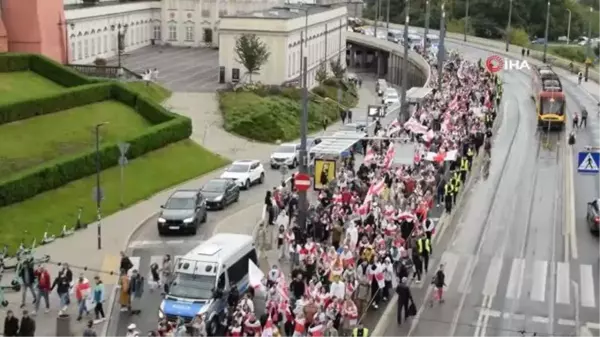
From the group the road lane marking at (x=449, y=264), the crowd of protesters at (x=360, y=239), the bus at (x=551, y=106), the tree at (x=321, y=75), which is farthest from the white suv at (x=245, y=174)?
the tree at (x=321, y=75)

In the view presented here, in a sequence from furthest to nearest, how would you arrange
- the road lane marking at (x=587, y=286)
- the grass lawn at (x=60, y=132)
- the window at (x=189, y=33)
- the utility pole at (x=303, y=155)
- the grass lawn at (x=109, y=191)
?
1. the window at (x=189, y=33)
2. the grass lawn at (x=60, y=132)
3. the grass lawn at (x=109, y=191)
4. the utility pole at (x=303, y=155)
5. the road lane marking at (x=587, y=286)

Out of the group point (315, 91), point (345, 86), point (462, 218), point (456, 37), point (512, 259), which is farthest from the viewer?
point (456, 37)

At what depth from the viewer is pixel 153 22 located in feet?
323

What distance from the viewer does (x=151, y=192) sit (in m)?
43.9

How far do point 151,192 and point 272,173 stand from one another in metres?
8.56

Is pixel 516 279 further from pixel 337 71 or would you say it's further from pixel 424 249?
pixel 337 71

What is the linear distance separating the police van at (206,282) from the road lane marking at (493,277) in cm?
755

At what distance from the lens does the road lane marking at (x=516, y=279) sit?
29281 millimetres

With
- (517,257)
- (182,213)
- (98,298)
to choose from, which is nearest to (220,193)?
(182,213)

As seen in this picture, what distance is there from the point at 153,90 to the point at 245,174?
21128 mm

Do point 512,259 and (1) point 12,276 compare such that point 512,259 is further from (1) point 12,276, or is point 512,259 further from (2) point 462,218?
(1) point 12,276

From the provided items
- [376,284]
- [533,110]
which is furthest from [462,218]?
[533,110]

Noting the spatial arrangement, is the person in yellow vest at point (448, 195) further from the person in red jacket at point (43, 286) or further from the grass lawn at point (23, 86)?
the grass lawn at point (23, 86)

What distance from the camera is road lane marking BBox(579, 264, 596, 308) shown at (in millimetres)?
28531
